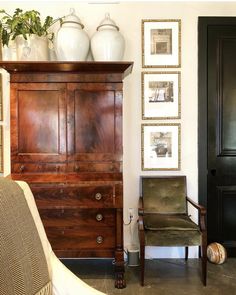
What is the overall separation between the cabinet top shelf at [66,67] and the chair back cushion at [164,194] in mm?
1113

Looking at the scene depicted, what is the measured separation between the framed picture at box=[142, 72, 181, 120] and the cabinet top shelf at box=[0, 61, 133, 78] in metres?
0.50

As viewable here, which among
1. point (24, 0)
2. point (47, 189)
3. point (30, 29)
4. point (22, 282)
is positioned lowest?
point (22, 282)

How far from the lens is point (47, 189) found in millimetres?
2445

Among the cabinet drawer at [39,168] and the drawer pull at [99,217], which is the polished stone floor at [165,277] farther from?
the cabinet drawer at [39,168]

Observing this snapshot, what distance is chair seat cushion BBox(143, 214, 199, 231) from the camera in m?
2.57

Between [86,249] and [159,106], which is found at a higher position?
[159,106]

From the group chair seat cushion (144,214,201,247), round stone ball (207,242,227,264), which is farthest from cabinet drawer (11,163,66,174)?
round stone ball (207,242,227,264)

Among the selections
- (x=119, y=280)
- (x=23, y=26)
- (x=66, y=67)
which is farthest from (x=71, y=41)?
(x=119, y=280)

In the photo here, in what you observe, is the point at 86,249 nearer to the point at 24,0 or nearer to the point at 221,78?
the point at 221,78

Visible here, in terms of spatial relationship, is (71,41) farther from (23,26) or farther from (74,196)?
(74,196)

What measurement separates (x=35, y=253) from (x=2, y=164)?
6.51 feet

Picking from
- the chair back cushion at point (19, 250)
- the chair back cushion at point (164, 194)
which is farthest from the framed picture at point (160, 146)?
the chair back cushion at point (19, 250)

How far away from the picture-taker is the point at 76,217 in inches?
99.7

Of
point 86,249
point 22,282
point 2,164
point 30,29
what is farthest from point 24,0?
point 22,282
